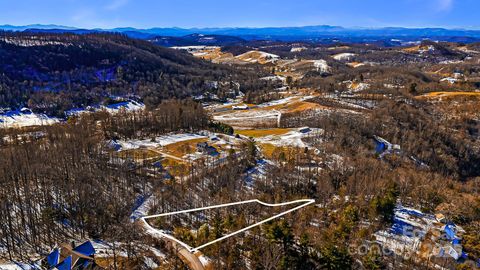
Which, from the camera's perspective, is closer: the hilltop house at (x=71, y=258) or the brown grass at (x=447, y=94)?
the hilltop house at (x=71, y=258)

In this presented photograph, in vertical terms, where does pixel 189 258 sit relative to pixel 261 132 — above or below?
below

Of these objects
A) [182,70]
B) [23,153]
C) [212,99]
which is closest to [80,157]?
[23,153]

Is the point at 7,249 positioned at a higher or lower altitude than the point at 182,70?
lower

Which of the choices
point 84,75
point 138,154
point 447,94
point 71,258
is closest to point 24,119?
point 84,75

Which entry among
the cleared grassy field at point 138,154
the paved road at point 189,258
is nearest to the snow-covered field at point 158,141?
the cleared grassy field at point 138,154

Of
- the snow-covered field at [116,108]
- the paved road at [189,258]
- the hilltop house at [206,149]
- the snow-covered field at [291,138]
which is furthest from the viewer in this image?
the snow-covered field at [116,108]

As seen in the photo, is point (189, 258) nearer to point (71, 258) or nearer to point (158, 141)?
point (71, 258)

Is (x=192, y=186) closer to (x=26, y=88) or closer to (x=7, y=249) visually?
(x=7, y=249)

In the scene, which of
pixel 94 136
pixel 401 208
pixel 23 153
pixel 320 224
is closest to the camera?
pixel 320 224

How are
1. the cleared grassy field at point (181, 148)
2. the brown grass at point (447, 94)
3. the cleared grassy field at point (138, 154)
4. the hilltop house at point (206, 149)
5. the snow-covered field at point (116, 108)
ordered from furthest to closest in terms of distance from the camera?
the brown grass at point (447, 94), the snow-covered field at point (116, 108), the cleared grassy field at point (181, 148), the hilltop house at point (206, 149), the cleared grassy field at point (138, 154)

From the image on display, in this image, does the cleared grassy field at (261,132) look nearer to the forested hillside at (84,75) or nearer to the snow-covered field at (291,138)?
the snow-covered field at (291,138)

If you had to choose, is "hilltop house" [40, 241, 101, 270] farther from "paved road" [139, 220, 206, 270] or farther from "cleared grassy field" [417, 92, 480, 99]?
"cleared grassy field" [417, 92, 480, 99]
